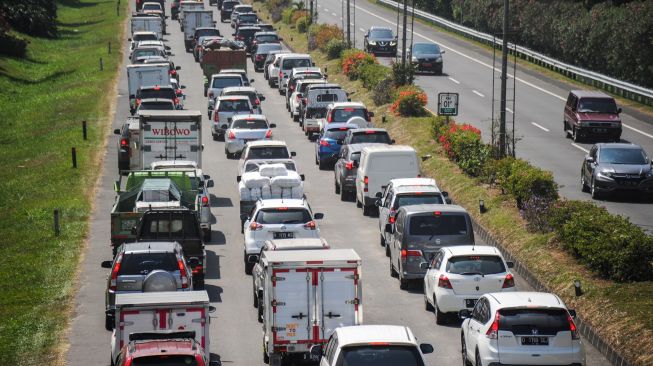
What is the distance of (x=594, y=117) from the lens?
2028 inches

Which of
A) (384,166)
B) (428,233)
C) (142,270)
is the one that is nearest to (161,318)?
(142,270)

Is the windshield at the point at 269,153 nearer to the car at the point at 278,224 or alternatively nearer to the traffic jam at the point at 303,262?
the traffic jam at the point at 303,262

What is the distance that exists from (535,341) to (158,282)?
7552 millimetres

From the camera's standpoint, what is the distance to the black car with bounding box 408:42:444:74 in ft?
249

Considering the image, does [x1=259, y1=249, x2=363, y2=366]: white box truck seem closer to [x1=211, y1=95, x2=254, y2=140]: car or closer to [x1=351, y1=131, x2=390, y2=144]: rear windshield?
[x1=351, y1=131, x2=390, y2=144]: rear windshield

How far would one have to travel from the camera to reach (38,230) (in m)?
37.8

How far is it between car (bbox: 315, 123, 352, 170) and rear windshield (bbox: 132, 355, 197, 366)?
29.3 metres

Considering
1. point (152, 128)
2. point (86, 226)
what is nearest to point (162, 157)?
point (152, 128)

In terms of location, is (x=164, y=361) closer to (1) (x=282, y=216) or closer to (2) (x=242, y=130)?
(1) (x=282, y=216)

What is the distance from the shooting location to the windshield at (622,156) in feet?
133

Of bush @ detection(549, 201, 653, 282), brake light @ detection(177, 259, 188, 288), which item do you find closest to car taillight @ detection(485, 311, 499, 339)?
brake light @ detection(177, 259, 188, 288)

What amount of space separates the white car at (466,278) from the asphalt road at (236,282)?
597mm

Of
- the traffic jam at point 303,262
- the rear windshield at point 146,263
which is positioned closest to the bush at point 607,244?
the traffic jam at point 303,262

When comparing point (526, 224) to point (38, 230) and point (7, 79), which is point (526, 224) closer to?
point (38, 230)
